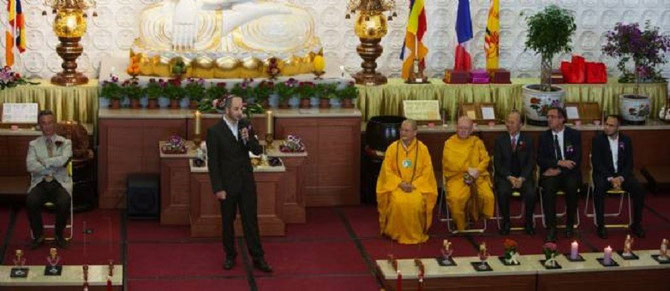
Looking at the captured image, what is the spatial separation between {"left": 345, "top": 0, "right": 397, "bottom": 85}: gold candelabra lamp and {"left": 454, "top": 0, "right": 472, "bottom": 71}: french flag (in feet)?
3.02

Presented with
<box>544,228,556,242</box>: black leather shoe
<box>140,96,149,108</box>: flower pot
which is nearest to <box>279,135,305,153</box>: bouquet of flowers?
<box>140,96,149,108</box>: flower pot

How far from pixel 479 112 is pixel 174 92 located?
337 cm

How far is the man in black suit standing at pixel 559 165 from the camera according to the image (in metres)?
12.5

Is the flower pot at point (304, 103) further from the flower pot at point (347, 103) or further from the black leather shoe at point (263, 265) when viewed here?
the black leather shoe at point (263, 265)

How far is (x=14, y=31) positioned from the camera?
14258 millimetres

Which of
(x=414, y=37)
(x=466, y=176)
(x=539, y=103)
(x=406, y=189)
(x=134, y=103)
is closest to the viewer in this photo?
(x=406, y=189)

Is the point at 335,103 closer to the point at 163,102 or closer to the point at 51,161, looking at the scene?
the point at 163,102

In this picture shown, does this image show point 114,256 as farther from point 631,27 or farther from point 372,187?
point 631,27

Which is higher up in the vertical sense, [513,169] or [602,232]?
[513,169]

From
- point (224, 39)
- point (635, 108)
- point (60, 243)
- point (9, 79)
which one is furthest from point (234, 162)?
point (635, 108)

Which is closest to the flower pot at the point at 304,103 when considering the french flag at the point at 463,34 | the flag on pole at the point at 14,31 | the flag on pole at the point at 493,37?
the french flag at the point at 463,34

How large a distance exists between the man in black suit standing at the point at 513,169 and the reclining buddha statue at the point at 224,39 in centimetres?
253

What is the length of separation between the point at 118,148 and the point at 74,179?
53 centimetres

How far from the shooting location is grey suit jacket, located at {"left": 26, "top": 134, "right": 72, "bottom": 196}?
11.8 m
